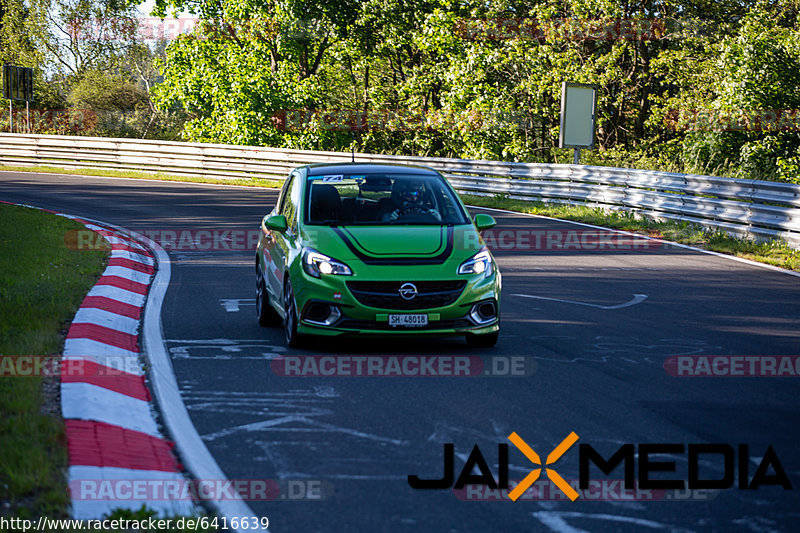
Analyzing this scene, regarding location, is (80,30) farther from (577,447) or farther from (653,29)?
(577,447)

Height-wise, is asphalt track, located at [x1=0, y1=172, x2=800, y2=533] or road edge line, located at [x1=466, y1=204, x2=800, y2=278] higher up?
road edge line, located at [x1=466, y1=204, x2=800, y2=278]

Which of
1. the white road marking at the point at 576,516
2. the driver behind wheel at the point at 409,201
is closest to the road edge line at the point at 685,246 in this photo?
the driver behind wheel at the point at 409,201

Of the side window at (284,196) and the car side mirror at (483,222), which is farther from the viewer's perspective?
the side window at (284,196)

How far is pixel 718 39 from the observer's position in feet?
111

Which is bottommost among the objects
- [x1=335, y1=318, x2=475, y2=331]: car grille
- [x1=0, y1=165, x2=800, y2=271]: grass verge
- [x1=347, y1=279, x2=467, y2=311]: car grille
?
[x1=0, y1=165, x2=800, y2=271]: grass verge

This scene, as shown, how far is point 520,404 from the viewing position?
656 cm

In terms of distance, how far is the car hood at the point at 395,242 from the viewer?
8078 mm

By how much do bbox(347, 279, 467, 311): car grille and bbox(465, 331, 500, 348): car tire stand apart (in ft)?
1.56

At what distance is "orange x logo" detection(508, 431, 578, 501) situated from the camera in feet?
16.0

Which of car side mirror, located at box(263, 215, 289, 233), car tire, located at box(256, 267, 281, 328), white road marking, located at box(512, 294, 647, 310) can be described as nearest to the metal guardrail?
white road marking, located at box(512, 294, 647, 310)

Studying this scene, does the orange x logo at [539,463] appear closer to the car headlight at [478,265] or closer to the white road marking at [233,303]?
the car headlight at [478,265]

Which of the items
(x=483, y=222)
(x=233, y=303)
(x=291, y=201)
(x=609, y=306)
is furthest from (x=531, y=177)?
(x=483, y=222)

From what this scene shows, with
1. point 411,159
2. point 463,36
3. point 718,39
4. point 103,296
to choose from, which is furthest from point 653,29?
point 103,296

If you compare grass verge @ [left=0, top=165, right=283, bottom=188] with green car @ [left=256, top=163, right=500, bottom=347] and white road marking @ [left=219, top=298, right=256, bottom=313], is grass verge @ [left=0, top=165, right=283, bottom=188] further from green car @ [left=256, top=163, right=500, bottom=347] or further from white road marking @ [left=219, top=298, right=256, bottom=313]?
green car @ [left=256, top=163, right=500, bottom=347]
